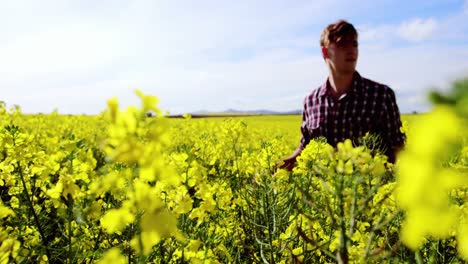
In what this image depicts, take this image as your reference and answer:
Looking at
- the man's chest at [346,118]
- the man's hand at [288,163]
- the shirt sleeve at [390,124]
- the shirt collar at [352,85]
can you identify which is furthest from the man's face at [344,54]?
the man's hand at [288,163]

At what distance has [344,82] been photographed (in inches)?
158

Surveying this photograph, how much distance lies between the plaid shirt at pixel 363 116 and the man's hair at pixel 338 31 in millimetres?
439

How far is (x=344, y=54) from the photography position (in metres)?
3.82

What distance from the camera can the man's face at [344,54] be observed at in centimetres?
380

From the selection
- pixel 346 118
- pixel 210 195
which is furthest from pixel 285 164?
pixel 210 195

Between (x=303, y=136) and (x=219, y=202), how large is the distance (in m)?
2.15

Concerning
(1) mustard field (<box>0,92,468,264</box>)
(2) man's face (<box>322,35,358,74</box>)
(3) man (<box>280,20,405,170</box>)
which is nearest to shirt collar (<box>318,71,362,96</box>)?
(3) man (<box>280,20,405,170</box>)

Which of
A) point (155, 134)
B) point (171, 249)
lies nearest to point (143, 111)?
point (155, 134)

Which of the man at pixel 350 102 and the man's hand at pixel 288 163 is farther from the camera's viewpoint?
the man at pixel 350 102

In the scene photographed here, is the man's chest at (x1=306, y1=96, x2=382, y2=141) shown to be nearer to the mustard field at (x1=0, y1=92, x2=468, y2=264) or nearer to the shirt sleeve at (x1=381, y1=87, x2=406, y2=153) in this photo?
the shirt sleeve at (x1=381, y1=87, x2=406, y2=153)

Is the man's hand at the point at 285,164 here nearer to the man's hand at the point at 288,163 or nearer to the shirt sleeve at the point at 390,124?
the man's hand at the point at 288,163

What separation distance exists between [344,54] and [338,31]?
8.2 inches

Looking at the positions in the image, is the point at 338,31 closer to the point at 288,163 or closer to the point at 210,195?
the point at 288,163

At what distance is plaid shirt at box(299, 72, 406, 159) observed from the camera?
3.91 metres
